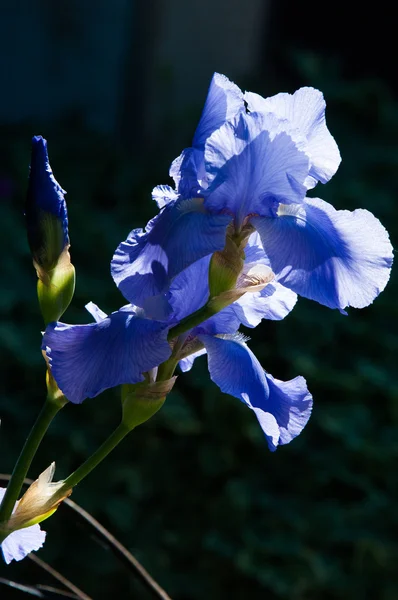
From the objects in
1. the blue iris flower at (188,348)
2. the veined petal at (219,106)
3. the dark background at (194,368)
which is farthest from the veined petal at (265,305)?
the dark background at (194,368)

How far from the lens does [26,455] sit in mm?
475

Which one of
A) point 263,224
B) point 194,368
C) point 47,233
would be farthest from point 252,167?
point 194,368

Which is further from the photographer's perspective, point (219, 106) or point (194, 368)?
point (194, 368)

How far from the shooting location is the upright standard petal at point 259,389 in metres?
0.49

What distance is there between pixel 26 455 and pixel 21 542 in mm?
96

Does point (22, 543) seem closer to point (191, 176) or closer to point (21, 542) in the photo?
point (21, 542)

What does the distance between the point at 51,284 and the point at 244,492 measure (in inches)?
54.7

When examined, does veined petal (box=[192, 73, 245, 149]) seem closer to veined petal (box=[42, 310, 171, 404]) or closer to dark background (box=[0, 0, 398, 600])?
veined petal (box=[42, 310, 171, 404])

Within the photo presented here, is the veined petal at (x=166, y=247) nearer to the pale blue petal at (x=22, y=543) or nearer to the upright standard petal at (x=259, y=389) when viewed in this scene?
the upright standard petal at (x=259, y=389)

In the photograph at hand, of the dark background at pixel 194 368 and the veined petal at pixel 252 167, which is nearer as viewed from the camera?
the veined petal at pixel 252 167

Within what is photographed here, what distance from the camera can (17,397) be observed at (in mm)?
1984

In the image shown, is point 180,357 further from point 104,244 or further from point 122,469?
point 104,244

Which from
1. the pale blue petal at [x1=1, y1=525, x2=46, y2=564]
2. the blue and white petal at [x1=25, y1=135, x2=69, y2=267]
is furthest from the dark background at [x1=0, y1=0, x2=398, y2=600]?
the blue and white petal at [x1=25, y1=135, x2=69, y2=267]

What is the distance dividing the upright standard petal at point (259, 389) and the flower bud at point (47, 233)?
0.09m
